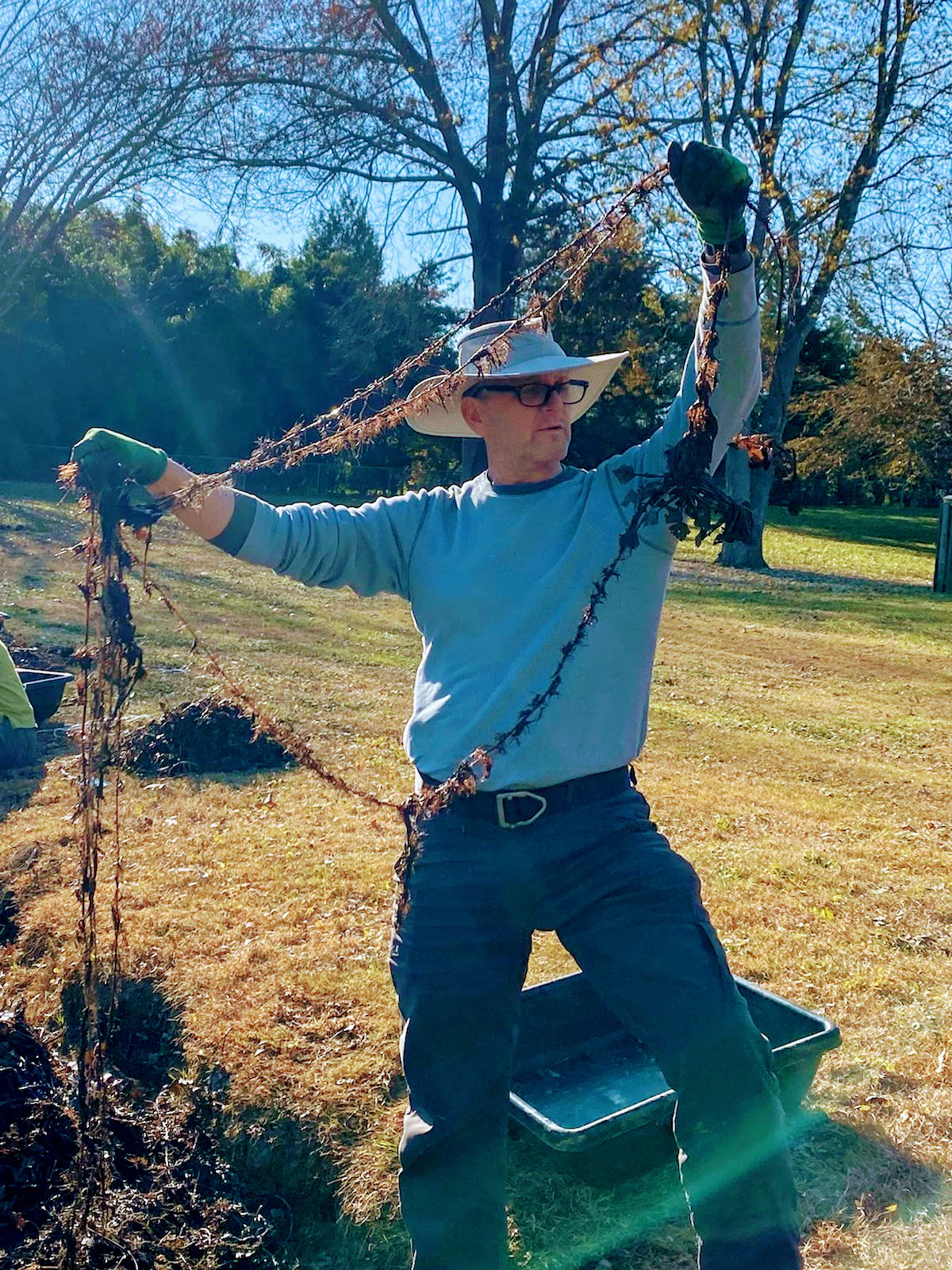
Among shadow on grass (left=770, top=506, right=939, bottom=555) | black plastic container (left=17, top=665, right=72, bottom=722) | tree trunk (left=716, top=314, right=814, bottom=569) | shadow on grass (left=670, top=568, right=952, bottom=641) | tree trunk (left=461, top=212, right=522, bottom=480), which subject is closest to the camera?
black plastic container (left=17, top=665, right=72, bottom=722)

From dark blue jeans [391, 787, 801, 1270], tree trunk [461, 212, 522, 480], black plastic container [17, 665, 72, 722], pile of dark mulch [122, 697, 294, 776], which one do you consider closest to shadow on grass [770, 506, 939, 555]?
tree trunk [461, 212, 522, 480]

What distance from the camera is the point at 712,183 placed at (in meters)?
2.35

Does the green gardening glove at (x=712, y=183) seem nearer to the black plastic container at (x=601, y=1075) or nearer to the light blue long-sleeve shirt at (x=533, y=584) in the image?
the light blue long-sleeve shirt at (x=533, y=584)

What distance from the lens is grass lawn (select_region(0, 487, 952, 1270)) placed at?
3088 mm

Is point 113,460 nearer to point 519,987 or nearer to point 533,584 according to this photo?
point 533,584

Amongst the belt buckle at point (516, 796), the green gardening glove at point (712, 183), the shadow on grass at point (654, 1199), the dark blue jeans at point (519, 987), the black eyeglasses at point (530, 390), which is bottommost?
the shadow on grass at point (654, 1199)

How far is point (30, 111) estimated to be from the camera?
1661 centimetres

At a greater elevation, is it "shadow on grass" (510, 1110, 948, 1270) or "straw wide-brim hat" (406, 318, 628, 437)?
"straw wide-brim hat" (406, 318, 628, 437)

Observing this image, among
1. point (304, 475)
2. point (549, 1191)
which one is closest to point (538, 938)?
point (549, 1191)

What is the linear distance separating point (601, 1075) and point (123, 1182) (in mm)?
1470

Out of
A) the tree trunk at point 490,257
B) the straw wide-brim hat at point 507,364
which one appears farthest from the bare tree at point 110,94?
the straw wide-brim hat at point 507,364

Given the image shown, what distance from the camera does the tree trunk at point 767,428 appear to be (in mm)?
21156

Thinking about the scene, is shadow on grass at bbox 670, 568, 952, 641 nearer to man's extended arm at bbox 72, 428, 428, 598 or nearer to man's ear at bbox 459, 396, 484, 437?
man's ear at bbox 459, 396, 484, 437

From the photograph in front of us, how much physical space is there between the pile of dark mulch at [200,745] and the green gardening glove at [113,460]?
4408 millimetres
